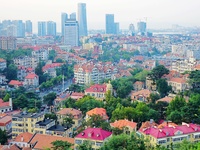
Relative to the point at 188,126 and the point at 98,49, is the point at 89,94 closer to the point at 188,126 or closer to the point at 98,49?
the point at 188,126

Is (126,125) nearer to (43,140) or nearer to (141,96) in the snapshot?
(43,140)

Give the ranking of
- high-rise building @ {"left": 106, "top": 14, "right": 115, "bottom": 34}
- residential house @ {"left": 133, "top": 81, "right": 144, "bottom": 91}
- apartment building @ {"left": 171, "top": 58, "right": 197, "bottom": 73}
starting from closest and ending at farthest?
residential house @ {"left": 133, "top": 81, "right": 144, "bottom": 91} → apartment building @ {"left": 171, "top": 58, "right": 197, "bottom": 73} → high-rise building @ {"left": 106, "top": 14, "right": 115, "bottom": 34}

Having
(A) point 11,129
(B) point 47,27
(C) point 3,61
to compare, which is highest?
(B) point 47,27

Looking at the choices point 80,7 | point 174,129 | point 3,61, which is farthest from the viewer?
point 80,7

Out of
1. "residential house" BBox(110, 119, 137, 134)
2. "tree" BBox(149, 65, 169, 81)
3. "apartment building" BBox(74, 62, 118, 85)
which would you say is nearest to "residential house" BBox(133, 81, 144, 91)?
"tree" BBox(149, 65, 169, 81)

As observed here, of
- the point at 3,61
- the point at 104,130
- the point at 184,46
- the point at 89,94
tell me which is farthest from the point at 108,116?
the point at 184,46

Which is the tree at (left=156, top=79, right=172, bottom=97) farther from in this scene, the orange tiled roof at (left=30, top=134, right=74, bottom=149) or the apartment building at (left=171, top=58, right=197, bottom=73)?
the orange tiled roof at (left=30, top=134, right=74, bottom=149)
